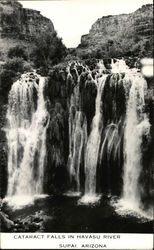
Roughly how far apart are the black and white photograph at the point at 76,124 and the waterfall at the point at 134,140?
0.4 inches

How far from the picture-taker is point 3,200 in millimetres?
4562

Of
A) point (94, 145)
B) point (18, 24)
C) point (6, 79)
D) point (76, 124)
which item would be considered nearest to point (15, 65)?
point (6, 79)

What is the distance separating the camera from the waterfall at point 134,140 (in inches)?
174

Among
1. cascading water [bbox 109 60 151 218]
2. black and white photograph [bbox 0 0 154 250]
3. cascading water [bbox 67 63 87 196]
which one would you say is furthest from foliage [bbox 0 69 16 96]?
cascading water [bbox 109 60 151 218]

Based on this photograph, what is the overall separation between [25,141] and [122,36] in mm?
1568

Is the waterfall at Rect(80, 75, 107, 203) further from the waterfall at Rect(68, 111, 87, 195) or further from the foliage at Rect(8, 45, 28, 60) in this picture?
the foliage at Rect(8, 45, 28, 60)

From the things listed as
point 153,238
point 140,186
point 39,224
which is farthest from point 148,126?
point 39,224

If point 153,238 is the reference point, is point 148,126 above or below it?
above

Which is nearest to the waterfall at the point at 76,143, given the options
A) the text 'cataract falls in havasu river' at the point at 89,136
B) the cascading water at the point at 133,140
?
the text 'cataract falls in havasu river' at the point at 89,136

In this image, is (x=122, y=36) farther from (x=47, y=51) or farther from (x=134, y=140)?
(x=134, y=140)

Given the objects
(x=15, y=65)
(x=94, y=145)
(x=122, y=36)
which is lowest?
(x=94, y=145)

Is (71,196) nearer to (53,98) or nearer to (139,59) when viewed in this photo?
(53,98)

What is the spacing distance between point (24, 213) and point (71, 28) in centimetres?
189

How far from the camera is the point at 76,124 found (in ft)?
16.1
